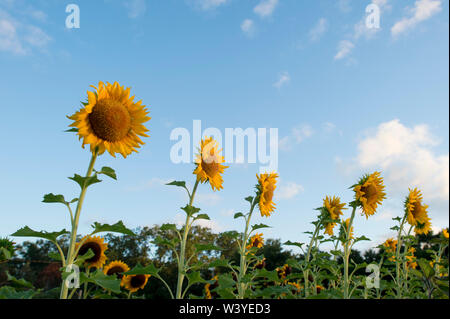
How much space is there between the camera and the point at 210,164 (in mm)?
5059

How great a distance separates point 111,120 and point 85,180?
75cm

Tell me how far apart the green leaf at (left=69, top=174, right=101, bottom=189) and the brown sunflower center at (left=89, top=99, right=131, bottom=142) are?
568mm

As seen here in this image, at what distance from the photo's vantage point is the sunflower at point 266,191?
6.20 metres

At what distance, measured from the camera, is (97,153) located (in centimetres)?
297

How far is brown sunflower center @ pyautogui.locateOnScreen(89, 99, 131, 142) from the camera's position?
302 cm

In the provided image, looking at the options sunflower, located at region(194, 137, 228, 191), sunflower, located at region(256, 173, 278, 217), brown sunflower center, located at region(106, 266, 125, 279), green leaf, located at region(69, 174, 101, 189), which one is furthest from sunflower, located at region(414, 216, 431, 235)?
green leaf, located at region(69, 174, 101, 189)

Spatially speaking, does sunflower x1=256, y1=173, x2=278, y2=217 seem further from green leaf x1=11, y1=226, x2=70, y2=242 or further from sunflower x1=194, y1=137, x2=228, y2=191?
green leaf x1=11, y1=226, x2=70, y2=242

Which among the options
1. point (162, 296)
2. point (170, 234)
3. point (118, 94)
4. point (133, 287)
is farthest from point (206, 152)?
point (170, 234)

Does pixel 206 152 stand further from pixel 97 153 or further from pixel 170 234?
pixel 170 234

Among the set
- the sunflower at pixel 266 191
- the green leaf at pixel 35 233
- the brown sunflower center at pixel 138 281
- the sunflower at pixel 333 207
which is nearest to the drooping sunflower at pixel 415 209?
the sunflower at pixel 333 207

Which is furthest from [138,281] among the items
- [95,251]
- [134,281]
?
[95,251]

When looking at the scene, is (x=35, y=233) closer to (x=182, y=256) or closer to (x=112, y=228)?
(x=112, y=228)
